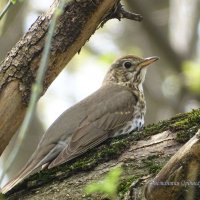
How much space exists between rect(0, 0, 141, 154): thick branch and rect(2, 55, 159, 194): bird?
46 cm

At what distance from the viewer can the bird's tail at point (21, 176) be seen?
5.91 meters

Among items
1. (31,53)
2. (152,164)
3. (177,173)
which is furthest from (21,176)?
(177,173)

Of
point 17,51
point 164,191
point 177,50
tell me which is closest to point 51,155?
point 17,51

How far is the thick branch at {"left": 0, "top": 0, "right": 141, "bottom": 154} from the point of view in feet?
19.8

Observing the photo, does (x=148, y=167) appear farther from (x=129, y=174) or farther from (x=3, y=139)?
(x=3, y=139)

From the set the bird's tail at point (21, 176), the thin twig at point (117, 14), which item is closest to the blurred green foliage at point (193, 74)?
the thin twig at point (117, 14)

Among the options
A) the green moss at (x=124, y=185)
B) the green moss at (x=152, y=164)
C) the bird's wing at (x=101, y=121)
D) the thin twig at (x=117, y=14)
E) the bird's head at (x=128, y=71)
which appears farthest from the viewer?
the bird's head at (x=128, y=71)

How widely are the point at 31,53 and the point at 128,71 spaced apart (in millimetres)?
3147

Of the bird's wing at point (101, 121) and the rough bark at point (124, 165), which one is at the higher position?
the bird's wing at point (101, 121)

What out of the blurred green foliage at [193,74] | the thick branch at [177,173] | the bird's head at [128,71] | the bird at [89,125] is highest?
the blurred green foliage at [193,74]

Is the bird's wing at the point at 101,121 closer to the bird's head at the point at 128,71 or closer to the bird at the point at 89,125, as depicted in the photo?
the bird at the point at 89,125

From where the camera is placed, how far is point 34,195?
18.8 ft

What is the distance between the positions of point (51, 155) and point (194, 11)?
5.76m

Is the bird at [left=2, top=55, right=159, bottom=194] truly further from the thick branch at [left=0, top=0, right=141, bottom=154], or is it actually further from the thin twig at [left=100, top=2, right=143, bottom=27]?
the thin twig at [left=100, top=2, right=143, bottom=27]
